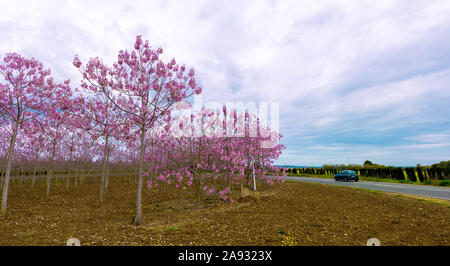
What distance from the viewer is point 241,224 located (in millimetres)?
7398

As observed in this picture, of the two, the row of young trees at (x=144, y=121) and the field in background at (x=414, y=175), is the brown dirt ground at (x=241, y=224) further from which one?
A: the field in background at (x=414, y=175)

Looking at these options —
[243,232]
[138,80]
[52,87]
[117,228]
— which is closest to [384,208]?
[243,232]

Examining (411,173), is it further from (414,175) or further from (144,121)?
(144,121)

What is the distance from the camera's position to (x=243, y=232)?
648 cm

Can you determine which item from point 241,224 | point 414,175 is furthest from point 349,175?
point 241,224

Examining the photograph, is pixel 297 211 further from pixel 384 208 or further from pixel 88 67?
pixel 88 67

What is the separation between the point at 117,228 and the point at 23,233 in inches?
112

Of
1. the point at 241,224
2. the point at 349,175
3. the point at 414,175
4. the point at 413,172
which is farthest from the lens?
the point at 413,172

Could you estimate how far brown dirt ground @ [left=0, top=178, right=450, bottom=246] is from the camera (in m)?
5.91

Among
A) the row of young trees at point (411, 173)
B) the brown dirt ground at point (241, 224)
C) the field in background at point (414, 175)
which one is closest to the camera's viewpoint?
the brown dirt ground at point (241, 224)

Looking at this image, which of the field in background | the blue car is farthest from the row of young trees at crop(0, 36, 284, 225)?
the field in background

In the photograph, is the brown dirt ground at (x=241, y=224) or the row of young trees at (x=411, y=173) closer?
the brown dirt ground at (x=241, y=224)

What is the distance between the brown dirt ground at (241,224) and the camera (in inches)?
233

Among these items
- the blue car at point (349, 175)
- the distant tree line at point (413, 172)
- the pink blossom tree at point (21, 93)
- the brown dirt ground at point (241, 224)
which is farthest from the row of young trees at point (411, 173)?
the pink blossom tree at point (21, 93)
